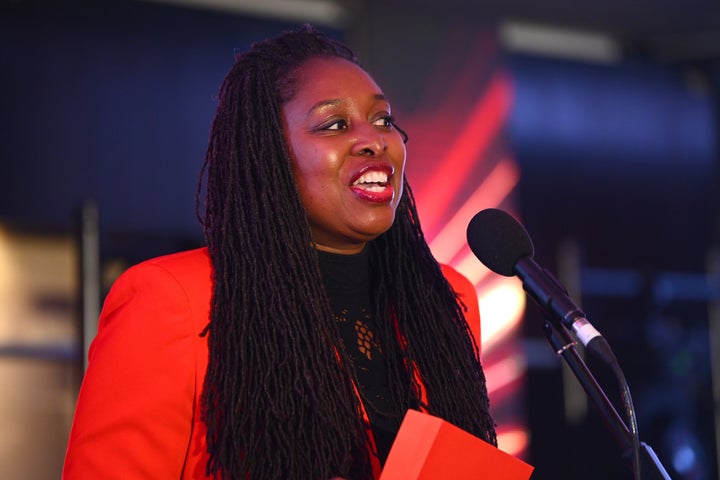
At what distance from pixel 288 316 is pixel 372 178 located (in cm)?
26

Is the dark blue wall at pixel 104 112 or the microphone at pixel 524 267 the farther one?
the dark blue wall at pixel 104 112

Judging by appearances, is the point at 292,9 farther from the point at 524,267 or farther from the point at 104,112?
the point at 524,267

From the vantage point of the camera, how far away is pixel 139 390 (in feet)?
4.63

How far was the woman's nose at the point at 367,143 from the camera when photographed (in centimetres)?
158

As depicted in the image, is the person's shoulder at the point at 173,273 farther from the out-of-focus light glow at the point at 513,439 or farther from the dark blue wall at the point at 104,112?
the out-of-focus light glow at the point at 513,439

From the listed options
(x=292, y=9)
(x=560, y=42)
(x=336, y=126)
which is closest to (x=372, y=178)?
(x=336, y=126)

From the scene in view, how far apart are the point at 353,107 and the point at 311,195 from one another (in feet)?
0.54

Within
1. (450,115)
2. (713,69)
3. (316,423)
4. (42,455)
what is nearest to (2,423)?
(42,455)

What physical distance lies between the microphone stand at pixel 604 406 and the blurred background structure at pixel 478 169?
2830mm

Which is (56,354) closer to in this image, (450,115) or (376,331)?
(450,115)

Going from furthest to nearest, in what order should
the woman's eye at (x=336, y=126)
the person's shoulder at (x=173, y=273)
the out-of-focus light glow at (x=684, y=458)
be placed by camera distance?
the out-of-focus light glow at (x=684, y=458) → the woman's eye at (x=336, y=126) → the person's shoulder at (x=173, y=273)

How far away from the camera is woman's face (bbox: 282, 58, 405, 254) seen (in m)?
1.58

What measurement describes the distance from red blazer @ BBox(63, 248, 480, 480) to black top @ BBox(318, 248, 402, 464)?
0.79ft

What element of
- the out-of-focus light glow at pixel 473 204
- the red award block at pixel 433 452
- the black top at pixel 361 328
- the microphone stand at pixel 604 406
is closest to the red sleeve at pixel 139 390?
the black top at pixel 361 328
